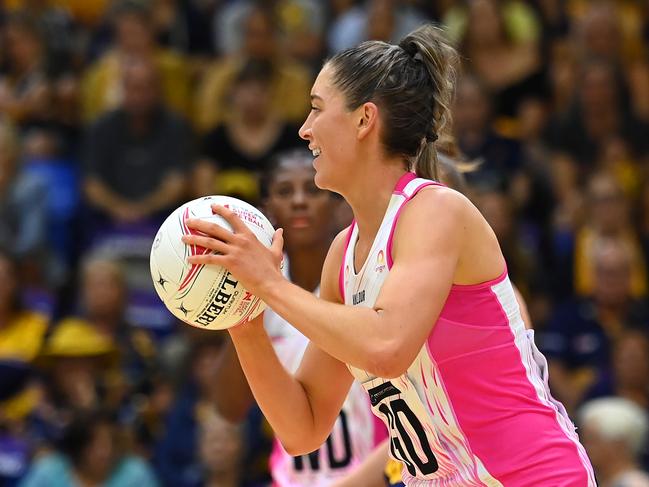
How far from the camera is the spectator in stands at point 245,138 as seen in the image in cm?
873

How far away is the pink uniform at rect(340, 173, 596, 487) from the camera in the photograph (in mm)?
3162

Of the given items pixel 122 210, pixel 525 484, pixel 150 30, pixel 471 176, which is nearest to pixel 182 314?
pixel 525 484

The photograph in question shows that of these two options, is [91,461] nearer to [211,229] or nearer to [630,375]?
[630,375]

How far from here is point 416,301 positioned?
297 centimetres

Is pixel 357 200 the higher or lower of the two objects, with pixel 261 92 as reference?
higher

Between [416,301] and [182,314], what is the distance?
2.15 feet

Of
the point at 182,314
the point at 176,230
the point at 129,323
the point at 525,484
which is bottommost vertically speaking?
the point at 129,323

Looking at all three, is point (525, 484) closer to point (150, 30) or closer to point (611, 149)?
point (611, 149)

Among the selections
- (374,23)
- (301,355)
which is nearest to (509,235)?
(374,23)

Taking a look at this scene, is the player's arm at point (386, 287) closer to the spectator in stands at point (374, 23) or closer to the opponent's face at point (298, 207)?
the opponent's face at point (298, 207)

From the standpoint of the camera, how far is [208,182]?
8.74 meters

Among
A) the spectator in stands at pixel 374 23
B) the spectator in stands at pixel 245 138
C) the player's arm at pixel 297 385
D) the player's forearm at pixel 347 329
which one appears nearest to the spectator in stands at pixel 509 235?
the spectator in stands at pixel 245 138

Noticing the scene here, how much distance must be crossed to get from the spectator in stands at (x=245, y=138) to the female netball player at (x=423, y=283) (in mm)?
5407

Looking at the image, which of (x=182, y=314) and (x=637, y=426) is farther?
(x=637, y=426)
